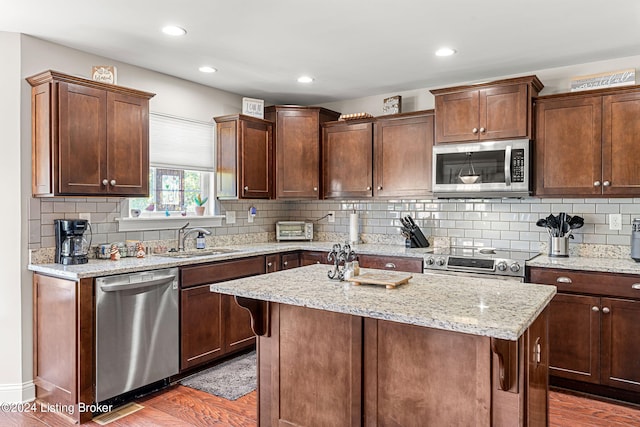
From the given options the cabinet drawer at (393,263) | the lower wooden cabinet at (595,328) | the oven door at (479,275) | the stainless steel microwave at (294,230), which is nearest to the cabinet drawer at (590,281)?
the lower wooden cabinet at (595,328)

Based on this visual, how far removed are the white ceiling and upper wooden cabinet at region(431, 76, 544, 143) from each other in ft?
0.67

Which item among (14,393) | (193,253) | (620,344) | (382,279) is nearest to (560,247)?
(620,344)

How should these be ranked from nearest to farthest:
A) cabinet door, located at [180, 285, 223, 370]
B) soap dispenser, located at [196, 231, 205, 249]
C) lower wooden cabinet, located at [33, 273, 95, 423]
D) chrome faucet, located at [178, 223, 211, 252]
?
A: lower wooden cabinet, located at [33, 273, 95, 423] < cabinet door, located at [180, 285, 223, 370] < chrome faucet, located at [178, 223, 211, 252] < soap dispenser, located at [196, 231, 205, 249]

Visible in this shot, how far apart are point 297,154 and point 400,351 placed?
3.05m

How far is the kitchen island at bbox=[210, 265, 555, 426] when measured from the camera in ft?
5.65

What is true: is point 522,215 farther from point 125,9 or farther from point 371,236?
point 125,9

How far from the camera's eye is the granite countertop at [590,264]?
121 inches

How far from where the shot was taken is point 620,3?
257 centimetres

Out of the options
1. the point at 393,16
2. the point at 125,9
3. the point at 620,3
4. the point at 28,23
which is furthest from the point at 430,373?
the point at 28,23

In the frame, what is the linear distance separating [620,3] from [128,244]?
12.1 ft

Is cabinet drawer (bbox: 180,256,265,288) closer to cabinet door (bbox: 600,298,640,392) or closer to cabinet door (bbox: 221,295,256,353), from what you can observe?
cabinet door (bbox: 221,295,256,353)

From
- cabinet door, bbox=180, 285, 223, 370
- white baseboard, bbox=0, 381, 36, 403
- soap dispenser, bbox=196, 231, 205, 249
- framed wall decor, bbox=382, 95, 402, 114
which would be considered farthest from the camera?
framed wall decor, bbox=382, 95, 402, 114

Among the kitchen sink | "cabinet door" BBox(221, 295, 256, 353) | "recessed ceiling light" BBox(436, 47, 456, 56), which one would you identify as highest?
"recessed ceiling light" BBox(436, 47, 456, 56)

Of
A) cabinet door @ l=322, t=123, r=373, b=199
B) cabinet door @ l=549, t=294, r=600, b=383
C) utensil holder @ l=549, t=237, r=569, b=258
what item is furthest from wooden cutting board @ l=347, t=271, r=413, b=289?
cabinet door @ l=322, t=123, r=373, b=199
